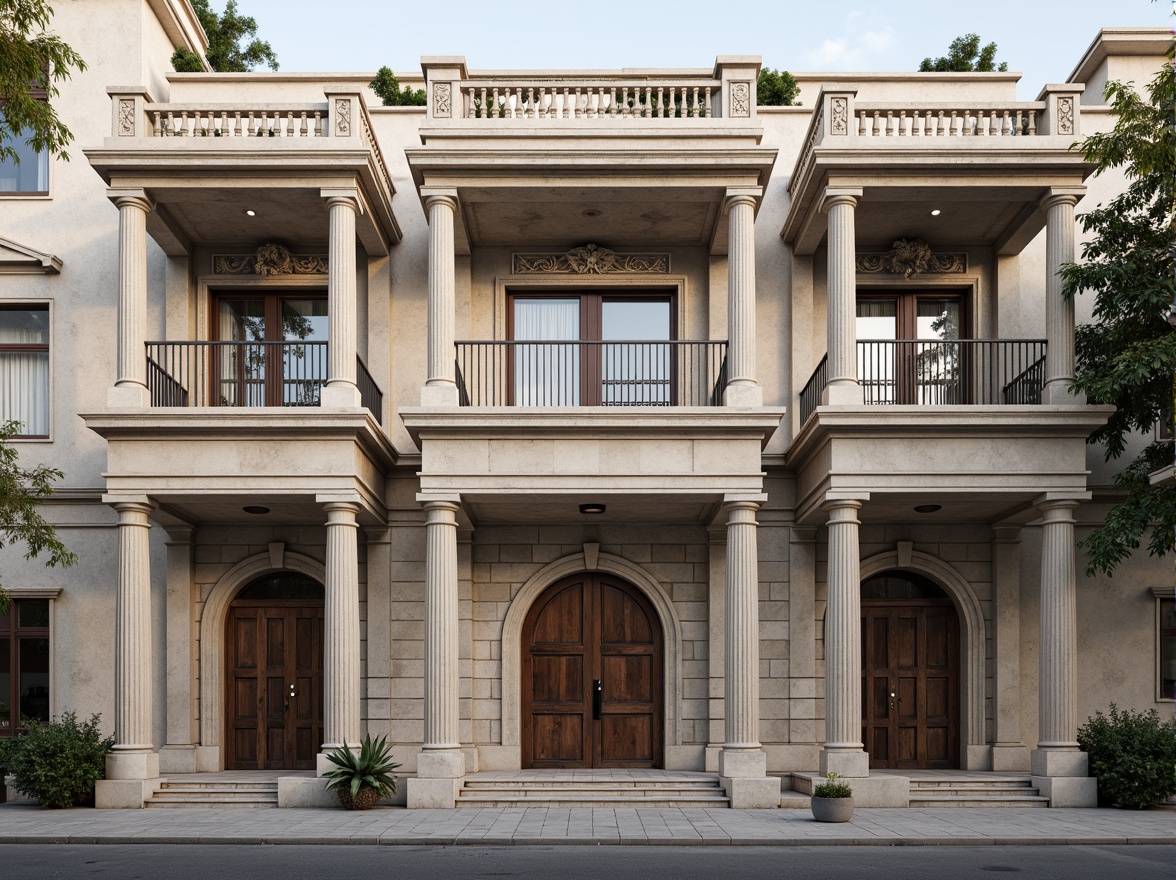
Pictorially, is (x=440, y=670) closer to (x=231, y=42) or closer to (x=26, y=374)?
(x=26, y=374)

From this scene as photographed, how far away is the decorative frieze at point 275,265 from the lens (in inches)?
789

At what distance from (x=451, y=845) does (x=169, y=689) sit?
744cm

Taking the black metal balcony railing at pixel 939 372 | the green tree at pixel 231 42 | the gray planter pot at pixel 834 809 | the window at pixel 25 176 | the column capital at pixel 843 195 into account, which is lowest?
the gray planter pot at pixel 834 809

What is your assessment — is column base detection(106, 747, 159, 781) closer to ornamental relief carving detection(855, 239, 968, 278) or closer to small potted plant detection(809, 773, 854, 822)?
small potted plant detection(809, 773, 854, 822)

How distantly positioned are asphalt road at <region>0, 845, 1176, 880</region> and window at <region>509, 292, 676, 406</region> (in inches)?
326

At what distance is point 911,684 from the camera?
64.7 feet

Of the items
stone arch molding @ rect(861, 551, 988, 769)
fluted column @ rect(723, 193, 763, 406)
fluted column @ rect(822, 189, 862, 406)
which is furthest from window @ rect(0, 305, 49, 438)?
stone arch molding @ rect(861, 551, 988, 769)

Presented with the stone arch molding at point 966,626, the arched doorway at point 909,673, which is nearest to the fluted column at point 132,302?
the stone arch molding at point 966,626

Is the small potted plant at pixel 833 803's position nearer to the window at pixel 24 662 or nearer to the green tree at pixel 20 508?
the green tree at pixel 20 508

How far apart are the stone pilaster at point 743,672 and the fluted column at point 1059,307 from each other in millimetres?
4600

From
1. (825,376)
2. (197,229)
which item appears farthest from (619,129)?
(197,229)

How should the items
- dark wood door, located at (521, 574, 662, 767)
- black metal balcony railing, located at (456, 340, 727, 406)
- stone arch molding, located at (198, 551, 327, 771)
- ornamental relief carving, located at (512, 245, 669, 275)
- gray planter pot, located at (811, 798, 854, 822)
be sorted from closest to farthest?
gray planter pot, located at (811, 798, 854, 822) < stone arch molding, located at (198, 551, 327, 771) < dark wood door, located at (521, 574, 662, 767) < black metal balcony railing, located at (456, 340, 727, 406) < ornamental relief carving, located at (512, 245, 669, 275)

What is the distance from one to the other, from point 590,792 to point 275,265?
387 inches

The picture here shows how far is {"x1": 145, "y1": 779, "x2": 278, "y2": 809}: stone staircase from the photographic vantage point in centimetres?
1698
